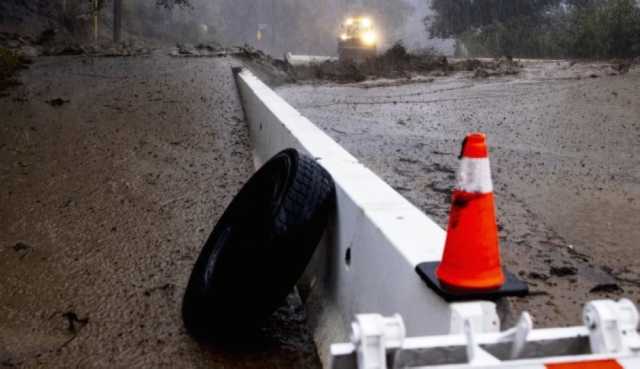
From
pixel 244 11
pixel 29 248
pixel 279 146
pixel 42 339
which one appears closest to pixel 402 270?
pixel 42 339

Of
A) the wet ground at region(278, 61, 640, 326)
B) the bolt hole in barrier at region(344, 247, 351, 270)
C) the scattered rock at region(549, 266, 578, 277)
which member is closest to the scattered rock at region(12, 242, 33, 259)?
the bolt hole in barrier at region(344, 247, 351, 270)

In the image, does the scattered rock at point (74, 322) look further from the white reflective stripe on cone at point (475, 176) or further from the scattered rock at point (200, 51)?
the scattered rock at point (200, 51)

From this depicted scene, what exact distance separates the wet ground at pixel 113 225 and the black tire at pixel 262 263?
16 cm

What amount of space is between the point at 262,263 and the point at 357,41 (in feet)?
100

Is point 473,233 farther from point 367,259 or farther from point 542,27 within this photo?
point 542,27

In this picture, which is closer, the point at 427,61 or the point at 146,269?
the point at 146,269

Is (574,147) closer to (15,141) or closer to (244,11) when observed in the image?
(15,141)

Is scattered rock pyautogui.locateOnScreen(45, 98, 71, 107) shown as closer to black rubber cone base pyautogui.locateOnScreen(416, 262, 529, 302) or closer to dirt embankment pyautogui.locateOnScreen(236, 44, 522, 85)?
black rubber cone base pyautogui.locateOnScreen(416, 262, 529, 302)

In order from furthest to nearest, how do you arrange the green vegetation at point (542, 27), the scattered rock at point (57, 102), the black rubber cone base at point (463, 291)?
the green vegetation at point (542, 27) → the scattered rock at point (57, 102) → the black rubber cone base at point (463, 291)

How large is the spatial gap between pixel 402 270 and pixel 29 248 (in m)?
2.88

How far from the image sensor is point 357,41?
1294 inches

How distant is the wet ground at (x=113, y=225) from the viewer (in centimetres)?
329

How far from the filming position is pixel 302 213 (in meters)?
3.38

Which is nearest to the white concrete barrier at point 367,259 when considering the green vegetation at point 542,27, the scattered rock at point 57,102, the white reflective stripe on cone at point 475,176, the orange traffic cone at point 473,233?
the orange traffic cone at point 473,233
